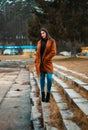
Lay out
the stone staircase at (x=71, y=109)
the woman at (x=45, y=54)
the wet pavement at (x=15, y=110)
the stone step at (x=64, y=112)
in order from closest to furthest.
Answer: the stone step at (x=64, y=112)
the stone staircase at (x=71, y=109)
the wet pavement at (x=15, y=110)
the woman at (x=45, y=54)

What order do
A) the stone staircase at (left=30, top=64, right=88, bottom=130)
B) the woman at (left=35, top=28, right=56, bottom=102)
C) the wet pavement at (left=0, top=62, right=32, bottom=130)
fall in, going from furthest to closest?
1. the woman at (left=35, top=28, right=56, bottom=102)
2. the wet pavement at (left=0, top=62, right=32, bottom=130)
3. the stone staircase at (left=30, top=64, right=88, bottom=130)

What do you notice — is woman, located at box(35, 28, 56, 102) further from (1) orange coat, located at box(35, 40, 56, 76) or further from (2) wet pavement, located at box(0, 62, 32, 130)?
(2) wet pavement, located at box(0, 62, 32, 130)

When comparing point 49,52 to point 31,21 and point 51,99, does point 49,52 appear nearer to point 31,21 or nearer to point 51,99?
point 51,99

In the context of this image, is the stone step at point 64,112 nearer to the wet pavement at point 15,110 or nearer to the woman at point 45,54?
the woman at point 45,54

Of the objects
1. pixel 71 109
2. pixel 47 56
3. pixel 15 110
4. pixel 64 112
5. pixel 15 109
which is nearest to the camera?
pixel 64 112

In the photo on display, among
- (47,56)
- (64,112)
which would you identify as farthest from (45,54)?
(64,112)

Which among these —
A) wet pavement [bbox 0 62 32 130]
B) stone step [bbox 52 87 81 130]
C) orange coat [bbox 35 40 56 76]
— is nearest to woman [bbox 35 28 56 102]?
orange coat [bbox 35 40 56 76]

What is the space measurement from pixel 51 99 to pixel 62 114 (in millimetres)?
2429

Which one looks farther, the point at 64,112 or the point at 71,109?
the point at 71,109

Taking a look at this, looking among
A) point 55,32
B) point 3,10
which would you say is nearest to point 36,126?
point 55,32

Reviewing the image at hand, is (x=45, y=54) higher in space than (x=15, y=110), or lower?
higher

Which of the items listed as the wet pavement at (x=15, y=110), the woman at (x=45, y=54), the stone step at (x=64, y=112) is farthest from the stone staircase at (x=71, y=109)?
the woman at (x=45, y=54)

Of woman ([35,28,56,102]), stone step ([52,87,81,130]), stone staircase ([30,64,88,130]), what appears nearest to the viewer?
stone step ([52,87,81,130])

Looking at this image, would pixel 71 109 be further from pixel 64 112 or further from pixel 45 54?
pixel 45 54
